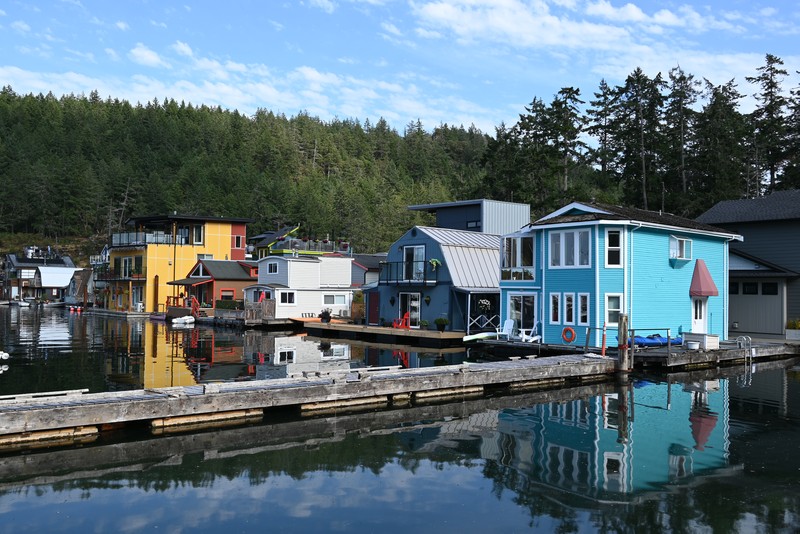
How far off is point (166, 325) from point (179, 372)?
1119 inches

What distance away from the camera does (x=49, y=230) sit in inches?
4493

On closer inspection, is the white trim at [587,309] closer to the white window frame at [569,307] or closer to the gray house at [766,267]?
the white window frame at [569,307]

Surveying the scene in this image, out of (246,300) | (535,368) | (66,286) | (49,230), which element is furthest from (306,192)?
(535,368)

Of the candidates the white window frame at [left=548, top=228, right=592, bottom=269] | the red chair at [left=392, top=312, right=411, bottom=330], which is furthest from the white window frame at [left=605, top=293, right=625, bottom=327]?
the red chair at [left=392, top=312, right=411, bottom=330]

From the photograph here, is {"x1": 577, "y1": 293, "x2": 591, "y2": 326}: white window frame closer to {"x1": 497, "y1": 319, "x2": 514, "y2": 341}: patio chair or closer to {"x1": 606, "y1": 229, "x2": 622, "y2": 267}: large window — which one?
{"x1": 606, "y1": 229, "x2": 622, "y2": 267}: large window

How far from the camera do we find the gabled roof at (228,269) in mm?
59281

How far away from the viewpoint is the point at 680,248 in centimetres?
2970

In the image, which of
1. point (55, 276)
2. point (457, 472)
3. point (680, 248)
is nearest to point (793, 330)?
point (680, 248)

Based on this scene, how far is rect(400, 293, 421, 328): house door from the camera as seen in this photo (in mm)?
39625

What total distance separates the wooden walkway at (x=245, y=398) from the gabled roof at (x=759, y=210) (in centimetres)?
1905

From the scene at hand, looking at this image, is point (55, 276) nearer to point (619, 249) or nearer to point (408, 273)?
point (408, 273)

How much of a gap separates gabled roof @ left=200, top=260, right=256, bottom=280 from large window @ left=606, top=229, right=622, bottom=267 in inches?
1561

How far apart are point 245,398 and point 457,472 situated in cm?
616

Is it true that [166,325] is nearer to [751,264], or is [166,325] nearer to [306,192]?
[751,264]
